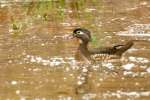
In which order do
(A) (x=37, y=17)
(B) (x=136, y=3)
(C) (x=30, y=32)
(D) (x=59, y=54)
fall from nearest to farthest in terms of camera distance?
1. (D) (x=59, y=54)
2. (C) (x=30, y=32)
3. (A) (x=37, y=17)
4. (B) (x=136, y=3)

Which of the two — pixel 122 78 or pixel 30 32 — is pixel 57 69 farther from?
pixel 30 32

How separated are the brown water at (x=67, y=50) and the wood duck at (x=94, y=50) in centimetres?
18

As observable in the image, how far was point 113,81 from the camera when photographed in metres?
14.3

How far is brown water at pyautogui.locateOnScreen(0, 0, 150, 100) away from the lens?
1378cm

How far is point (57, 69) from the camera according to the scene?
15.3 meters

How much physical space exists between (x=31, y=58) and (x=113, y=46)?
1.91m

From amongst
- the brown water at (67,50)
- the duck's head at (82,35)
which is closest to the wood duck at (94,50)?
the duck's head at (82,35)

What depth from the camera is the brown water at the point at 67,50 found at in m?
13.8

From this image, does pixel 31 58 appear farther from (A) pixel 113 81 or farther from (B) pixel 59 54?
(A) pixel 113 81

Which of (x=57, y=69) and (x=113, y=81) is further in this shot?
(x=57, y=69)

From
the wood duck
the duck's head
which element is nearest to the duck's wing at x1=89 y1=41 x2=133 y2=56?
the wood duck

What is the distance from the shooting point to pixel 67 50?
17.1 m

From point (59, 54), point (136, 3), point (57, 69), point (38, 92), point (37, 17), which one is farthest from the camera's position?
point (136, 3)

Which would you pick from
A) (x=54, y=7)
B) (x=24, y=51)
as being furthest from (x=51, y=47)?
(x=54, y=7)
